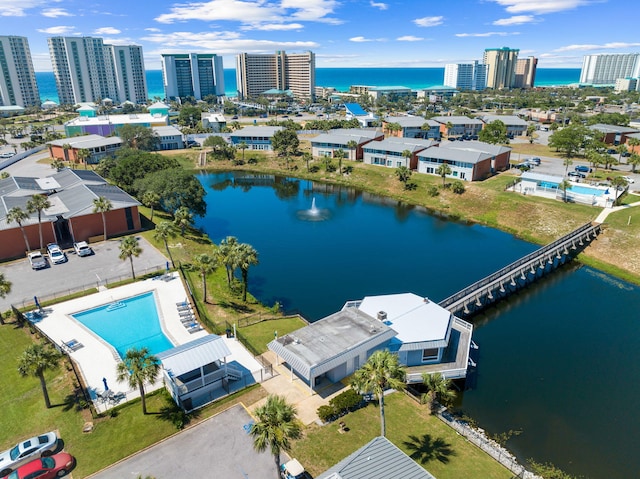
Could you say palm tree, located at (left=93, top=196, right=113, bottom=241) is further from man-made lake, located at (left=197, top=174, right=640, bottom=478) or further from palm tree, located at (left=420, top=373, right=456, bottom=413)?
palm tree, located at (left=420, top=373, right=456, bottom=413)

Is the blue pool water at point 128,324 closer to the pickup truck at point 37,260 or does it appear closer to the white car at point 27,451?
the white car at point 27,451

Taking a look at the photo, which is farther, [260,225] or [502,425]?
[260,225]

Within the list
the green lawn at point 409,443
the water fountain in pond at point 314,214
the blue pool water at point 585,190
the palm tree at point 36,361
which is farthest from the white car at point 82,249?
the blue pool water at point 585,190

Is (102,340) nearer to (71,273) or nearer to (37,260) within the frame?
(71,273)

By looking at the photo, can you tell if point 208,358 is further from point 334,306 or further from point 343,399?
point 334,306

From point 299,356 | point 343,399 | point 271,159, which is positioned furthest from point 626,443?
point 271,159

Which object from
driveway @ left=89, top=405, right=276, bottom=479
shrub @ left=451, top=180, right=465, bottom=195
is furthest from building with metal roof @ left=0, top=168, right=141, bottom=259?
shrub @ left=451, top=180, right=465, bottom=195
